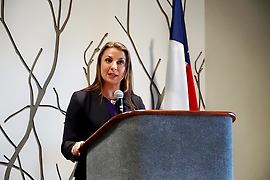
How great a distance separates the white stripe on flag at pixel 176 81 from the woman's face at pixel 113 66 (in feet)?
3.80

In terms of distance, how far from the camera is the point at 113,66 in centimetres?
176

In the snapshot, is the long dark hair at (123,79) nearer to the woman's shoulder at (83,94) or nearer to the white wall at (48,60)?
the woman's shoulder at (83,94)

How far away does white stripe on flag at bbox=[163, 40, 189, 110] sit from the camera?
2.94m

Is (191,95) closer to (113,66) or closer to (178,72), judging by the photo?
(178,72)

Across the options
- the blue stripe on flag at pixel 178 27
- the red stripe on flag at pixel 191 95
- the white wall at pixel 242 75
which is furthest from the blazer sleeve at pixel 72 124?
the white wall at pixel 242 75

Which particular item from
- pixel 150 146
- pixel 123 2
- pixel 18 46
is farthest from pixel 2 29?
pixel 150 146

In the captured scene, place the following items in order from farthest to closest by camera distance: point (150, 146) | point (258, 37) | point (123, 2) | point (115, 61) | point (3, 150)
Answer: point (258, 37)
point (123, 2)
point (3, 150)
point (115, 61)
point (150, 146)

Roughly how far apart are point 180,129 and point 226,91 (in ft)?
8.61

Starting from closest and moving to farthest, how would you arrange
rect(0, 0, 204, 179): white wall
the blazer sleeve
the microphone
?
1. the microphone
2. the blazer sleeve
3. rect(0, 0, 204, 179): white wall

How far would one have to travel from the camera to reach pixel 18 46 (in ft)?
8.55

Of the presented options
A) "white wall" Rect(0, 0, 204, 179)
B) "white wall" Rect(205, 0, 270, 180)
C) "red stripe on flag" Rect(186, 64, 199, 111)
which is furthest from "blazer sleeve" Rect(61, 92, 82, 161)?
"white wall" Rect(205, 0, 270, 180)

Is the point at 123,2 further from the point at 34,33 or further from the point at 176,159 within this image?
the point at 176,159

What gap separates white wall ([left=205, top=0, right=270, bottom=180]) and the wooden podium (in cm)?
238

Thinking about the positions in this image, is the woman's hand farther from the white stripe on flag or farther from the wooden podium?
the white stripe on flag
